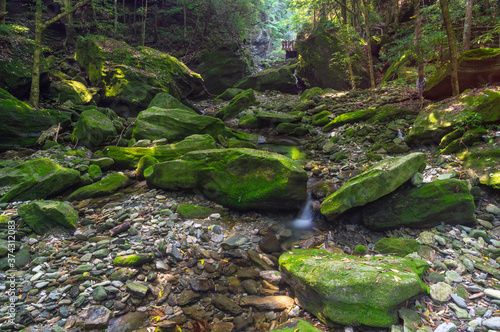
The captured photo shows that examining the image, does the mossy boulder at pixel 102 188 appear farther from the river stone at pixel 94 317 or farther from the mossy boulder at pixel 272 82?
the mossy boulder at pixel 272 82

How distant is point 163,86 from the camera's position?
15.1 metres

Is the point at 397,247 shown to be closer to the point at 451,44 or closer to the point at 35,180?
the point at 451,44

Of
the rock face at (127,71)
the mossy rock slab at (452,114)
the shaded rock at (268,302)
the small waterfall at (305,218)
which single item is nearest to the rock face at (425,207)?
the small waterfall at (305,218)

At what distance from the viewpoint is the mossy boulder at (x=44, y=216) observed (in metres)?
4.61

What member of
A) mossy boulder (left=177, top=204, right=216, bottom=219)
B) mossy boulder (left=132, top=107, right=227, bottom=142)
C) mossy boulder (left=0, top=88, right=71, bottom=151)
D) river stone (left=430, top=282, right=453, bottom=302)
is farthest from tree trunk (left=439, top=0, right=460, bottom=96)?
mossy boulder (left=0, top=88, right=71, bottom=151)

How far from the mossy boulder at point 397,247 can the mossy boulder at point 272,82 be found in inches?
815

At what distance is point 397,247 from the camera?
169 inches

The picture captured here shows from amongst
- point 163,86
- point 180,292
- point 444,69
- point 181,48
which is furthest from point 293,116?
point 181,48

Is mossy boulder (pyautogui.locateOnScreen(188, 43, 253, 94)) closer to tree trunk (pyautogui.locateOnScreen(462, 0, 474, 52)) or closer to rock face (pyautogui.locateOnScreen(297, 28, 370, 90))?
rock face (pyautogui.locateOnScreen(297, 28, 370, 90))

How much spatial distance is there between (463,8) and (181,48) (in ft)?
71.6

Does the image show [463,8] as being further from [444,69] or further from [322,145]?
[322,145]

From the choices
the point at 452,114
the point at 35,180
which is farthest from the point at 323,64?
the point at 35,180

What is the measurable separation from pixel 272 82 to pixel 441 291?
72.9 feet

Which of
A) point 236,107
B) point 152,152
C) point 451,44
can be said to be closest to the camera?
point 451,44
